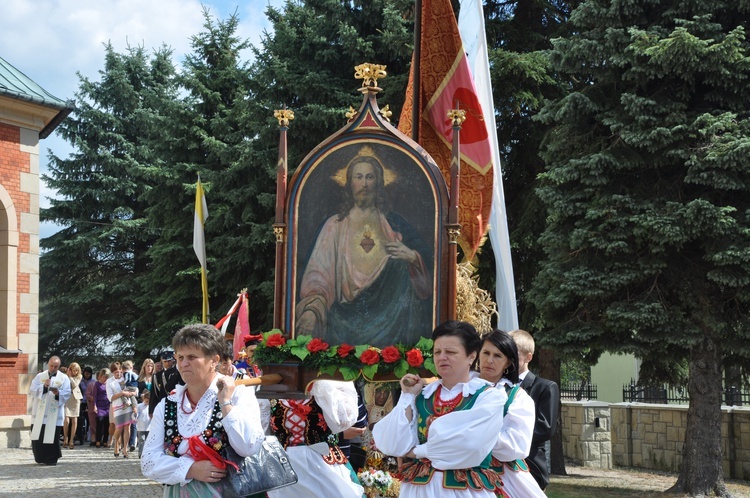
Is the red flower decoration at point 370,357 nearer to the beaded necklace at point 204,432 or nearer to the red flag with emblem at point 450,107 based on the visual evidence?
the beaded necklace at point 204,432

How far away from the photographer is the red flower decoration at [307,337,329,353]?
703cm

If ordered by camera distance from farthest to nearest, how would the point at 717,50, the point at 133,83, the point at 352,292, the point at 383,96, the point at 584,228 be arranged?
the point at 133,83 < the point at 383,96 < the point at 584,228 < the point at 717,50 < the point at 352,292

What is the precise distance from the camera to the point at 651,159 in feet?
45.5

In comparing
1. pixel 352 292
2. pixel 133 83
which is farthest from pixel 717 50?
pixel 133 83

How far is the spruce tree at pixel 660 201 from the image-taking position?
1316 cm

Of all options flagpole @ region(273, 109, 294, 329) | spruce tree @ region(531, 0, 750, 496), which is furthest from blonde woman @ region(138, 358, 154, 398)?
flagpole @ region(273, 109, 294, 329)

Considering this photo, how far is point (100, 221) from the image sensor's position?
35.3 metres

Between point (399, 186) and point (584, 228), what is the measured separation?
727 centimetres

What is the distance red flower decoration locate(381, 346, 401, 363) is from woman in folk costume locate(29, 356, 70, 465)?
12.5 metres

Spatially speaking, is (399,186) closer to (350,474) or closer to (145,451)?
(350,474)

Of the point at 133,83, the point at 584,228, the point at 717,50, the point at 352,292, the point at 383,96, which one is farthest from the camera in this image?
the point at 133,83

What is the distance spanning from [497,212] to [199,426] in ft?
17.2

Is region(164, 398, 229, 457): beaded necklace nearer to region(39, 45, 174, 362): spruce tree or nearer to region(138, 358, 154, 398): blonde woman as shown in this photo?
region(138, 358, 154, 398): blonde woman

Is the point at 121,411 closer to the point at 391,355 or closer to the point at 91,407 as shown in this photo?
the point at 91,407
